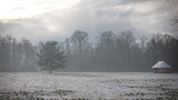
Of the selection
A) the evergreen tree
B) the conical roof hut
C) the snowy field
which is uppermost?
the evergreen tree

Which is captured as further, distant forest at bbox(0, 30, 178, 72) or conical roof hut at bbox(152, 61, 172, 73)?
distant forest at bbox(0, 30, 178, 72)

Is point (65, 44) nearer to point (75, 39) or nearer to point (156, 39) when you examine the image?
point (75, 39)

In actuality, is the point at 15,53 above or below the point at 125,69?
above

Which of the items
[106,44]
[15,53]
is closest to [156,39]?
[106,44]

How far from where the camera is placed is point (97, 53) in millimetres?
86062

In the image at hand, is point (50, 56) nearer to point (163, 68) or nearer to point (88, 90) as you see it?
point (163, 68)

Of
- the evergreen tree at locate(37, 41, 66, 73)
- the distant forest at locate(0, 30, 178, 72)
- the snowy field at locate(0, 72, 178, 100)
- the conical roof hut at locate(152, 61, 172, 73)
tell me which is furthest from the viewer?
the distant forest at locate(0, 30, 178, 72)

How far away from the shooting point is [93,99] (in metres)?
14.0

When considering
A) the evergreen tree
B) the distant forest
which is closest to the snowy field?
the evergreen tree

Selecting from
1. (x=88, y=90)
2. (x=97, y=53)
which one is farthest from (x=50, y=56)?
(x=88, y=90)

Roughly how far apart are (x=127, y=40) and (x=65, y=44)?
21.5m

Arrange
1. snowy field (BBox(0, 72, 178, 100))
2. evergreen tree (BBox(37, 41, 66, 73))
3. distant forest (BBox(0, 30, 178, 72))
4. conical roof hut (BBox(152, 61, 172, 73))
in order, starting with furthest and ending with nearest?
1. distant forest (BBox(0, 30, 178, 72))
2. conical roof hut (BBox(152, 61, 172, 73))
3. evergreen tree (BBox(37, 41, 66, 73))
4. snowy field (BBox(0, 72, 178, 100))

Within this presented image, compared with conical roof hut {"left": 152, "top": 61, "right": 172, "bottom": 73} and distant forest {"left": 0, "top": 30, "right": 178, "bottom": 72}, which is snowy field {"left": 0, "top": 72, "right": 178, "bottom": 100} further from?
distant forest {"left": 0, "top": 30, "right": 178, "bottom": 72}

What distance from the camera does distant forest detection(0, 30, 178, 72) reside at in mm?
76438
